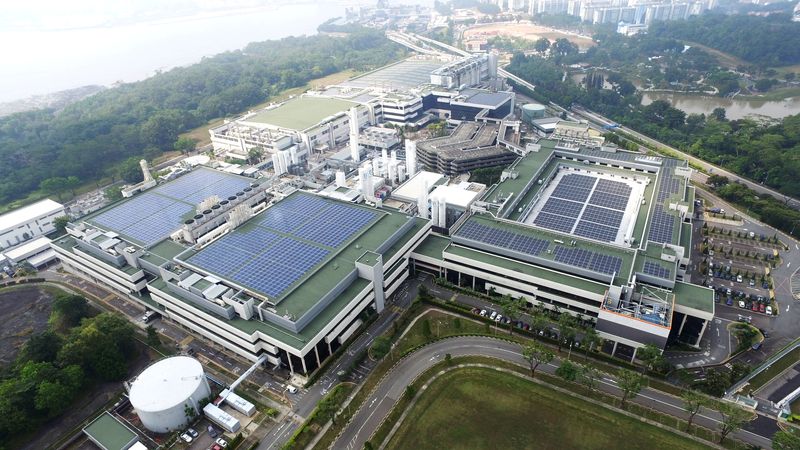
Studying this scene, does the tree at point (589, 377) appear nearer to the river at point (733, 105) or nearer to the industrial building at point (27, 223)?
the industrial building at point (27, 223)

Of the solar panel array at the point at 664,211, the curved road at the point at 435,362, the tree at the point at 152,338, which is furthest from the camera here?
the solar panel array at the point at 664,211

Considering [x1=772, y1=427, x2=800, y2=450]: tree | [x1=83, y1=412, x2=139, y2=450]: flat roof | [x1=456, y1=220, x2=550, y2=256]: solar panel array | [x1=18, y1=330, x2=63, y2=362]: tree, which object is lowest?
[x1=83, y1=412, x2=139, y2=450]: flat roof

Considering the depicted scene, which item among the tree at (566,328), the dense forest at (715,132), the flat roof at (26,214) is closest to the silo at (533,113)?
the dense forest at (715,132)

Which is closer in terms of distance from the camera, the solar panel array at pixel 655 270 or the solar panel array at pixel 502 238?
the solar panel array at pixel 655 270

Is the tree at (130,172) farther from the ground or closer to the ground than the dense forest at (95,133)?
closer to the ground

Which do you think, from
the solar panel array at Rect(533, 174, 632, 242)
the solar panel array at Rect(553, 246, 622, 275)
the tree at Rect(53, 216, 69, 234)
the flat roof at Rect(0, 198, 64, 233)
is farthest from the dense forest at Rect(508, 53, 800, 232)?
the flat roof at Rect(0, 198, 64, 233)

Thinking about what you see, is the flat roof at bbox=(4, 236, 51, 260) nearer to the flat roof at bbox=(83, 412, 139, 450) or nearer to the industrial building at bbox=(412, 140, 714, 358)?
the flat roof at bbox=(83, 412, 139, 450)

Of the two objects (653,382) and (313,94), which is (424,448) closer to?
(653,382)

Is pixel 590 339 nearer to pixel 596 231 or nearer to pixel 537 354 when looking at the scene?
pixel 537 354
